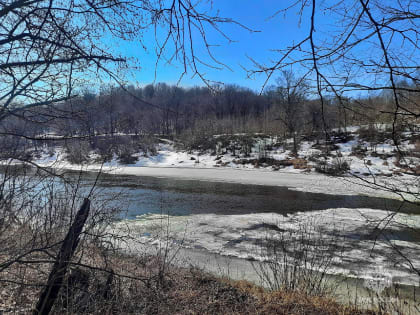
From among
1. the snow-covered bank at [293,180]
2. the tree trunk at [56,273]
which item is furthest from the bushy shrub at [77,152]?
the snow-covered bank at [293,180]

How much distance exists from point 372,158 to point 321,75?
24.0m

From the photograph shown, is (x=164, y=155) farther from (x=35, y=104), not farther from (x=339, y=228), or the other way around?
(x=35, y=104)

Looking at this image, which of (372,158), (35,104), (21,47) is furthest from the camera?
(372,158)

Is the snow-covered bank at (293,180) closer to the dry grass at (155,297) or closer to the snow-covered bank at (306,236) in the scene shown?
the snow-covered bank at (306,236)

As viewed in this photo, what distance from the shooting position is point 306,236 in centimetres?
715

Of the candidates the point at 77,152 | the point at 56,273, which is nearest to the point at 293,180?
the point at 77,152

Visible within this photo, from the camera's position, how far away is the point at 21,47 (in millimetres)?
2213

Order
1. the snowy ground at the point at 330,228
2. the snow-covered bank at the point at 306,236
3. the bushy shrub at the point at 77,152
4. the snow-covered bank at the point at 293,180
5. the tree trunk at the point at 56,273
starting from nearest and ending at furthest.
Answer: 1. the tree trunk at the point at 56,273
2. the bushy shrub at the point at 77,152
3. the snowy ground at the point at 330,228
4. the snow-covered bank at the point at 306,236
5. the snow-covered bank at the point at 293,180

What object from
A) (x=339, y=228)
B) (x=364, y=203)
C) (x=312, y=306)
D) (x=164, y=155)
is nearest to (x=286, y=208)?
(x=339, y=228)

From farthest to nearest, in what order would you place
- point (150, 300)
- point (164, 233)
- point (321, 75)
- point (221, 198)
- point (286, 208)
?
point (221, 198) → point (286, 208) → point (164, 233) → point (150, 300) → point (321, 75)

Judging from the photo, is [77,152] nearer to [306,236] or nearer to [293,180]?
[306,236]

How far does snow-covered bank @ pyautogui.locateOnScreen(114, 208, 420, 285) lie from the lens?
5824mm

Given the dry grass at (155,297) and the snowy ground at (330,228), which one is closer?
the dry grass at (155,297)

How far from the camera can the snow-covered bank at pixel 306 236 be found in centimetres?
582
